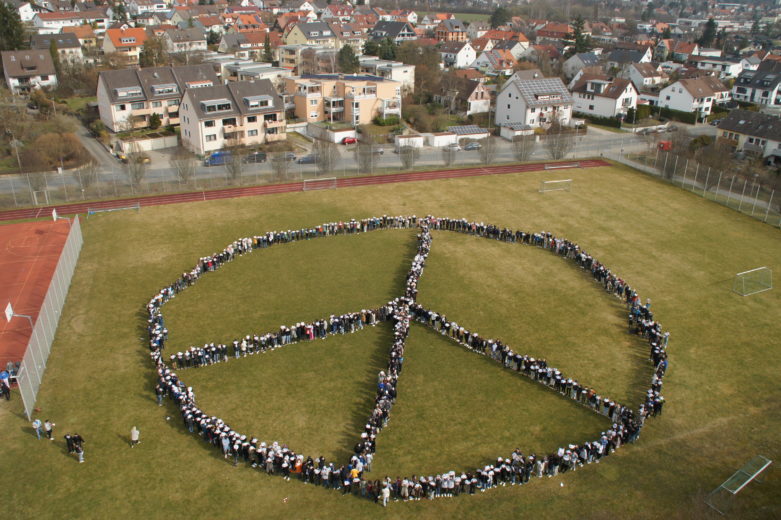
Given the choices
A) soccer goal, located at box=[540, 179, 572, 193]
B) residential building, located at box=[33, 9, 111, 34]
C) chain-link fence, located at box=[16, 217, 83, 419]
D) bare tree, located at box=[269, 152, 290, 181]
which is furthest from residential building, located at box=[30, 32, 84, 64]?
soccer goal, located at box=[540, 179, 572, 193]

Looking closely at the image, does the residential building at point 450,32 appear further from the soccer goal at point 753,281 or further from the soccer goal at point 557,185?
the soccer goal at point 753,281

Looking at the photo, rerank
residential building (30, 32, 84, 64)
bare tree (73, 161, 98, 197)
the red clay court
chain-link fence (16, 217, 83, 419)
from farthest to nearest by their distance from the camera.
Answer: residential building (30, 32, 84, 64) → bare tree (73, 161, 98, 197) → the red clay court → chain-link fence (16, 217, 83, 419)

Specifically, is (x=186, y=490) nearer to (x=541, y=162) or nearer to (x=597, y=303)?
(x=597, y=303)

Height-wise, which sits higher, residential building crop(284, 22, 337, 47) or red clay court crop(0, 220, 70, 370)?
residential building crop(284, 22, 337, 47)

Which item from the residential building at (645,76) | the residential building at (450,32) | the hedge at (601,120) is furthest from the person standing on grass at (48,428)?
the residential building at (450,32)

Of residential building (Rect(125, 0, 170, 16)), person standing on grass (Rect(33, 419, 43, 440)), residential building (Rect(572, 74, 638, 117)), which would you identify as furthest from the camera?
residential building (Rect(125, 0, 170, 16))

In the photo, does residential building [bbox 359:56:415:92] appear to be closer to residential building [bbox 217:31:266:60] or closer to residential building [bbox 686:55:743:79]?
residential building [bbox 217:31:266:60]

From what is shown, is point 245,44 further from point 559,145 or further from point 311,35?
point 559,145
